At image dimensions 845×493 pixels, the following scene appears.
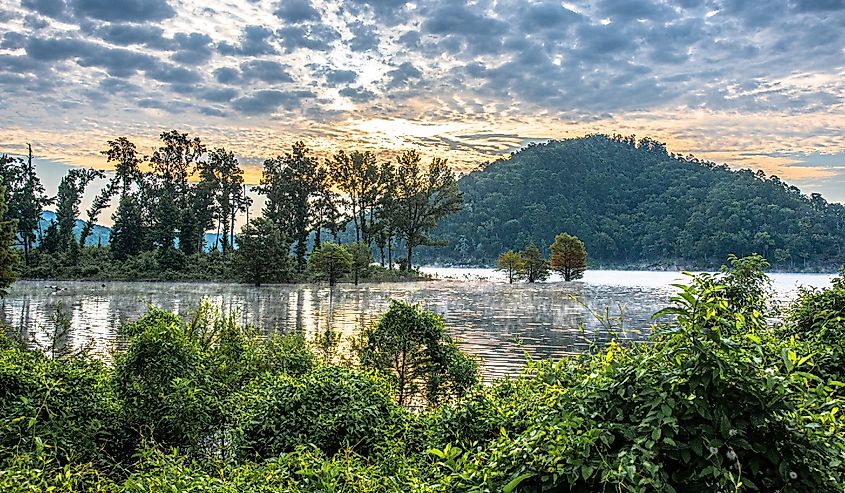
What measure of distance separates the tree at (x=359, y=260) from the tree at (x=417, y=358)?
44.7 meters

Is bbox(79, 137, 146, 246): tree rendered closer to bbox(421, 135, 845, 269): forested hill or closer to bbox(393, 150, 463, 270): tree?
bbox(393, 150, 463, 270): tree

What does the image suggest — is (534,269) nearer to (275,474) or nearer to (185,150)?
(185,150)

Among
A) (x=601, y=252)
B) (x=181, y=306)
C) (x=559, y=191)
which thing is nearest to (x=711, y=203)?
(x=601, y=252)

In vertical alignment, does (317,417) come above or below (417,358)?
below

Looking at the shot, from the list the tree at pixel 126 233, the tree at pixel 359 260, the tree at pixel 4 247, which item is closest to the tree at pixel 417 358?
the tree at pixel 4 247

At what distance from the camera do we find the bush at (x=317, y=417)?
524 cm

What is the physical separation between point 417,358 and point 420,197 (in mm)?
59161

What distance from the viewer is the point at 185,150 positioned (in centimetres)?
6538

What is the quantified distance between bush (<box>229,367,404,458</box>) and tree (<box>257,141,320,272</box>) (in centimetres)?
5601

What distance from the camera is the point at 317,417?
5.31 meters

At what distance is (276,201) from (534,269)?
982 inches

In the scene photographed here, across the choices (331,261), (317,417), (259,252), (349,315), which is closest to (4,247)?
(349,315)

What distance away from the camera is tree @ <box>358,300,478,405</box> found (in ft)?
25.2

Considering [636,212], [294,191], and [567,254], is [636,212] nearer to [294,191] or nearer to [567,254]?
[567,254]
